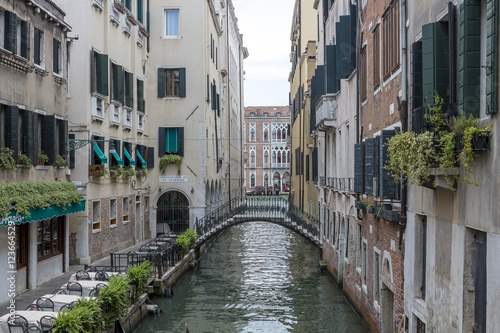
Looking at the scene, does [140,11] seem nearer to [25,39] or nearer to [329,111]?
[329,111]

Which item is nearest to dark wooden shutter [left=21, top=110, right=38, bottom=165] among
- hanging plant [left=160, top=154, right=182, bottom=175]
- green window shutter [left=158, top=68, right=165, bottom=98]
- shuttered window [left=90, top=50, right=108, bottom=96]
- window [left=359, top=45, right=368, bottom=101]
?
shuttered window [left=90, top=50, right=108, bottom=96]

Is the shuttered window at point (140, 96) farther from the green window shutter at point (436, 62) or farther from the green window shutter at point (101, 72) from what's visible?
the green window shutter at point (436, 62)

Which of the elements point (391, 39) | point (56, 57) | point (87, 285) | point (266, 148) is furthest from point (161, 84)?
point (266, 148)

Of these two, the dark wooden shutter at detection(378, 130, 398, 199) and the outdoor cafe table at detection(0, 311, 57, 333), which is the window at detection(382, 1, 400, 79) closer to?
the dark wooden shutter at detection(378, 130, 398, 199)

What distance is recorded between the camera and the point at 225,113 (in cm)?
4238

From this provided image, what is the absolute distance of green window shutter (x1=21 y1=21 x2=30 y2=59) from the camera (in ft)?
47.0

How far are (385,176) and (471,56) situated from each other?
13.2 feet

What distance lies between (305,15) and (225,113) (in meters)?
10.7

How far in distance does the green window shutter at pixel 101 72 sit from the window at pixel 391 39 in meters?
11.7

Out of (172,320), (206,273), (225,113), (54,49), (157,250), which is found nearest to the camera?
(172,320)

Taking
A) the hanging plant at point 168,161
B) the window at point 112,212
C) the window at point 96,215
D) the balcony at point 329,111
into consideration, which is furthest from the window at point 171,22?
the balcony at point 329,111

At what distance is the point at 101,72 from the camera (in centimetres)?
2008

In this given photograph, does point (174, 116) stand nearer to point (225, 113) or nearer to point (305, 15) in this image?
point (305, 15)

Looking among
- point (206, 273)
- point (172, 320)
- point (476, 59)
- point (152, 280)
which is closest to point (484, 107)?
point (476, 59)
